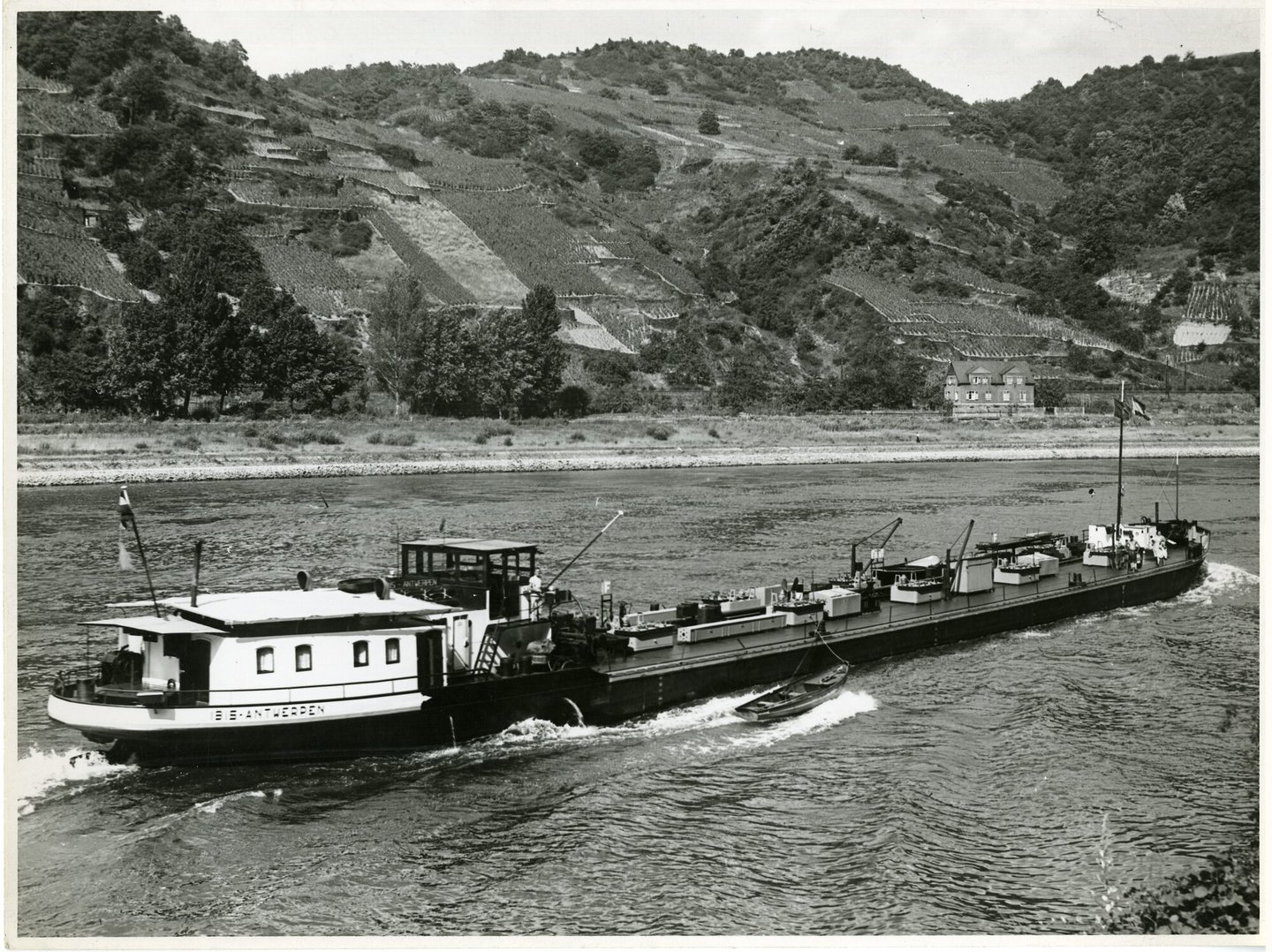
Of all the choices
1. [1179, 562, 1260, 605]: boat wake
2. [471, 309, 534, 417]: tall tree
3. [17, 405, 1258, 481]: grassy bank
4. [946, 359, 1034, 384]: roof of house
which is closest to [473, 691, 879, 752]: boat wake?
[1179, 562, 1260, 605]: boat wake

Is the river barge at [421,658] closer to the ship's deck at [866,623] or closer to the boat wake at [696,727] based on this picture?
the ship's deck at [866,623]

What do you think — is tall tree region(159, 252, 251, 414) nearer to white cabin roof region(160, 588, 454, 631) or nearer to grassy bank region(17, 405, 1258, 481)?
grassy bank region(17, 405, 1258, 481)

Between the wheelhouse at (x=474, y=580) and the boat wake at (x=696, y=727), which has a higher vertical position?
the wheelhouse at (x=474, y=580)

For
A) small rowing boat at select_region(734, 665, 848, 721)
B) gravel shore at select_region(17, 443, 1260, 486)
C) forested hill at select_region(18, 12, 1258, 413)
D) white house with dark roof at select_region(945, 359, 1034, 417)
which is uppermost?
forested hill at select_region(18, 12, 1258, 413)

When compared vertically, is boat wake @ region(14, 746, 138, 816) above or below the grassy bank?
below

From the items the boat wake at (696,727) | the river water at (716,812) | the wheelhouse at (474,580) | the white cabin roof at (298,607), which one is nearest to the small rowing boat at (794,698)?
the boat wake at (696,727)

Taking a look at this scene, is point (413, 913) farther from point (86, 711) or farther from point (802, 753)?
point (802, 753)
